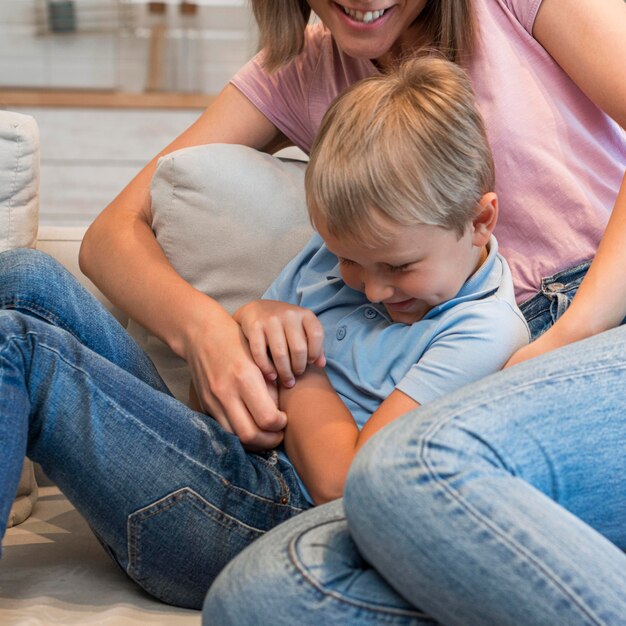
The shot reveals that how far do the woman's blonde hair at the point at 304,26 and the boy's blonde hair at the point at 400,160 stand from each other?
0.18 meters

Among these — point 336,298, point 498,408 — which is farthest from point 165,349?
point 498,408

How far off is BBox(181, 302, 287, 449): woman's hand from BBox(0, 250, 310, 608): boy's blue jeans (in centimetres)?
3

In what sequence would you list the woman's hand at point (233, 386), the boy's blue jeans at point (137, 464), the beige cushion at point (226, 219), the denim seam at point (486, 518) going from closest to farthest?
the denim seam at point (486, 518), the boy's blue jeans at point (137, 464), the woman's hand at point (233, 386), the beige cushion at point (226, 219)

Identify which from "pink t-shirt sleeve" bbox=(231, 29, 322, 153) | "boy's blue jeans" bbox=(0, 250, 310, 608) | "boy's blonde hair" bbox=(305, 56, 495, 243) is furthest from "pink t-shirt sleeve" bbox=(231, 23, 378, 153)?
"boy's blue jeans" bbox=(0, 250, 310, 608)

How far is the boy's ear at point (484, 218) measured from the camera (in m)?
1.18

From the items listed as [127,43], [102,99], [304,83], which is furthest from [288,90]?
[102,99]

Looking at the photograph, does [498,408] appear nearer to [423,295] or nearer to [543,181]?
[423,295]

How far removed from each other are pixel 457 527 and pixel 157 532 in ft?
1.33

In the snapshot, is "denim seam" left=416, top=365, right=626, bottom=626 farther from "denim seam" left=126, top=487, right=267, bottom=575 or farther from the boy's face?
"denim seam" left=126, top=487, right=267, bottom=575

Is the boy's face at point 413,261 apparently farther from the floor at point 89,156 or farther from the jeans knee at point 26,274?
the floor at point 89,156

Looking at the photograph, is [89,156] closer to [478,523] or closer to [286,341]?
[286,341]

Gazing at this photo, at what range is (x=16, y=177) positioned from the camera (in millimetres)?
1565

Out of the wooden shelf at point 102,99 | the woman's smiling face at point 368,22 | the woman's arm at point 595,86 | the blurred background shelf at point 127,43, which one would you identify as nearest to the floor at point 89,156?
the wooden shelf at point 102,99

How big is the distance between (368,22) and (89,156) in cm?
233
